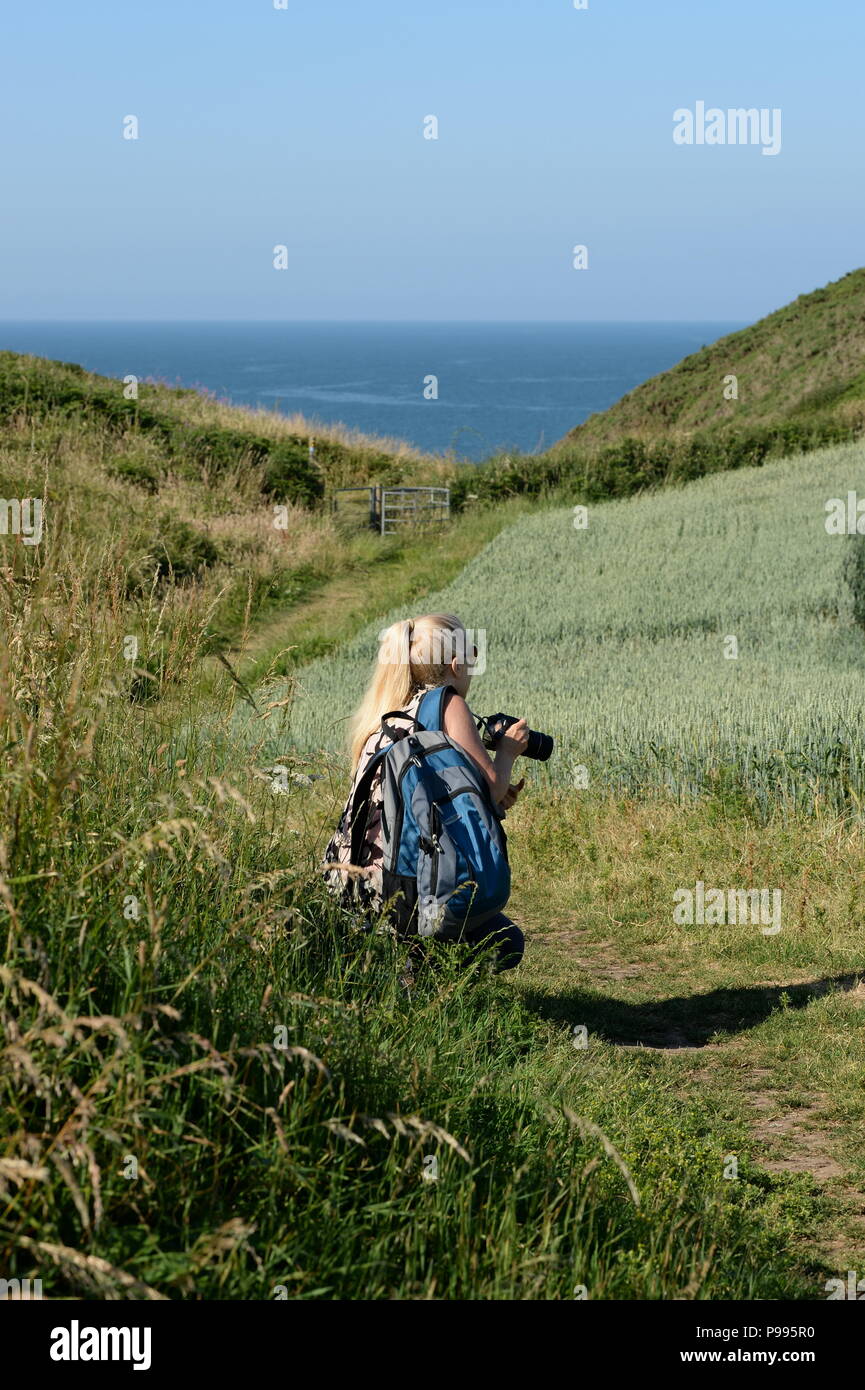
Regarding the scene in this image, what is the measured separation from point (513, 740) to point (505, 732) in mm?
50

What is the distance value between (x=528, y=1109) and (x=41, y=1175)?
1.89 m

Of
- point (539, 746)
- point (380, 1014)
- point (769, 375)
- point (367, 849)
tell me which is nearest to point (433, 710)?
point (367, 849)

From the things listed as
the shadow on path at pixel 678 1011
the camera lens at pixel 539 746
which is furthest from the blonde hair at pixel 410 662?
the shadow on path at pixel 678 1011

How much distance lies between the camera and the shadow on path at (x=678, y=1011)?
5699 mm

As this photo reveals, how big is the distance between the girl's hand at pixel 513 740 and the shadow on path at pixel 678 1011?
55.2 inches

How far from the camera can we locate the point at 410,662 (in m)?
4.93

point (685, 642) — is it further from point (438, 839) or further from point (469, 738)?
point (438, 839)

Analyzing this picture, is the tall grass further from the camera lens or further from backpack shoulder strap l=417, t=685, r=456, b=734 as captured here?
the camera lens

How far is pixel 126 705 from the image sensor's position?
450cm

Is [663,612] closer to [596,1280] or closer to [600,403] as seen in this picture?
[596,1280]

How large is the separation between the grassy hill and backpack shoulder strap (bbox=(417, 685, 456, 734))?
129 feet

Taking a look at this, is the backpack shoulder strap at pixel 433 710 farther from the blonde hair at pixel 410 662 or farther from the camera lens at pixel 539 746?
the camera lens at pixel 539 746

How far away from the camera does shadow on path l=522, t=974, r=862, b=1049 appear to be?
5699 mm
